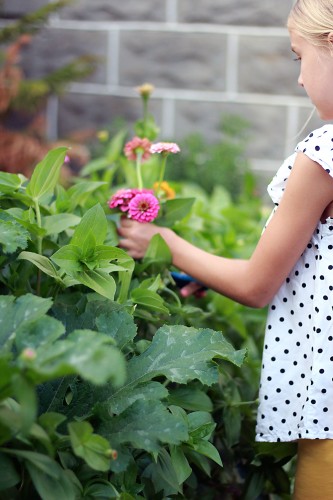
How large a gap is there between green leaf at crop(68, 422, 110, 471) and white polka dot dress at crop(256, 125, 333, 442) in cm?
54

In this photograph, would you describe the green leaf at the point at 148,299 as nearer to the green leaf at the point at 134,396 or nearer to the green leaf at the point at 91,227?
the green leaf at the point at 91,227

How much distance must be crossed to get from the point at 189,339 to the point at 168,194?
0.58m

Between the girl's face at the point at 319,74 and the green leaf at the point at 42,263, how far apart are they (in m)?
0.56

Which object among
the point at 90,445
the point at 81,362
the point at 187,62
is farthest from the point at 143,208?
the point at 187,62

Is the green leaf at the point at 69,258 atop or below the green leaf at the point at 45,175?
below

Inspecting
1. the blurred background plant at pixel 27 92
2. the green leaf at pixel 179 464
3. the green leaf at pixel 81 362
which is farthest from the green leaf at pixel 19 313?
the blurred background plant at pixel 27 92

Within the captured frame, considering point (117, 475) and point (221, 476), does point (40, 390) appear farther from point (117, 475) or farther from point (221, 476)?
point (221, 476)

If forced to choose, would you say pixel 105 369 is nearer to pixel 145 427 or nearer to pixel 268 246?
pixel 145 427

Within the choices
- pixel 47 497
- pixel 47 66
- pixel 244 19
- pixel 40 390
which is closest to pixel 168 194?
pixel 40 390

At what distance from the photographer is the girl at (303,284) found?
144cm

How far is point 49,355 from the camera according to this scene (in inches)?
35.2

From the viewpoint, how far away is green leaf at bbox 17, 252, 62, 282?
4.31ft

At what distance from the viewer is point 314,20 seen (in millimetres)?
1505

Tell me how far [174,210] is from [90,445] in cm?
77
